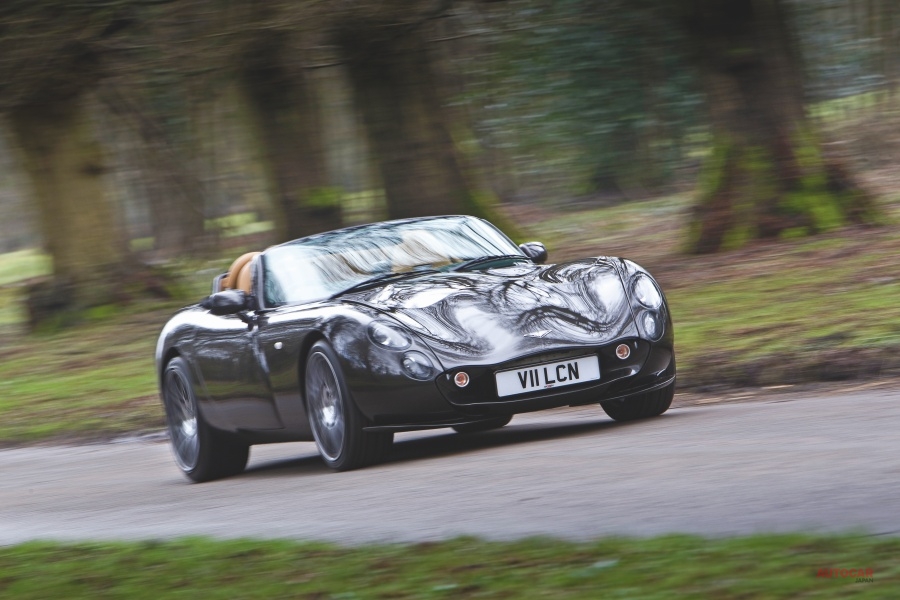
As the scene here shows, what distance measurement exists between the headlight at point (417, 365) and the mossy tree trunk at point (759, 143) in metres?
10.2

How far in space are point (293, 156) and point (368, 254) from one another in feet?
33.1

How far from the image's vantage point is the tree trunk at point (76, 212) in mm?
21984

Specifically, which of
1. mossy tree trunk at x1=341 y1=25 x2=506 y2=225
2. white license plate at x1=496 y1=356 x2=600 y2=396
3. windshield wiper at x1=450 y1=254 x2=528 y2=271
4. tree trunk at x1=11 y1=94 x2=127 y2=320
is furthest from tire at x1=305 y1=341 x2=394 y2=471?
tree trunk at x1=11 y1=94 x2=127 y2=320

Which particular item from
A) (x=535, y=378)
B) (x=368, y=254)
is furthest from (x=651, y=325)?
(x=368, y=254)

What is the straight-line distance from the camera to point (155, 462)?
1121cm

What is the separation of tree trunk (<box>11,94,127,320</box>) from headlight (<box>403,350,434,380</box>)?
15.1m

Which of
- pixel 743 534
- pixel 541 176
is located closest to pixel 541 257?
pixel 743 534

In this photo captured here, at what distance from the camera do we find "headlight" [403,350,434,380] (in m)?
7.78

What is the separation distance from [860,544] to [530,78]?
14.8 metres

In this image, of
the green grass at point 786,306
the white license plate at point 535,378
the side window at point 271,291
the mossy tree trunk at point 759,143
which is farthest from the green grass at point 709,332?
the side window at point 271,291

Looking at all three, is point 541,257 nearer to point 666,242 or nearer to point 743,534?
point 743,534

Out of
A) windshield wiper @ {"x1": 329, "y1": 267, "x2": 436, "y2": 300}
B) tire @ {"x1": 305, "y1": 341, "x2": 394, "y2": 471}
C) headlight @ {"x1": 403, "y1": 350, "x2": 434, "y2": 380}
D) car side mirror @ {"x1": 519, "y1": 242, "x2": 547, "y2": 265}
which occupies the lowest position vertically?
tire @ {"x1": 305, "y1": 341, "x2": 394, "y2": 471}

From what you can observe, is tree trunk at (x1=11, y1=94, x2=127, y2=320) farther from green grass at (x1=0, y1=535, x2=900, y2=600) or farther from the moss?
green grass at (x1=0, y1=535, x2=900, y2=600)

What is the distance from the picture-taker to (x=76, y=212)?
883 inches
